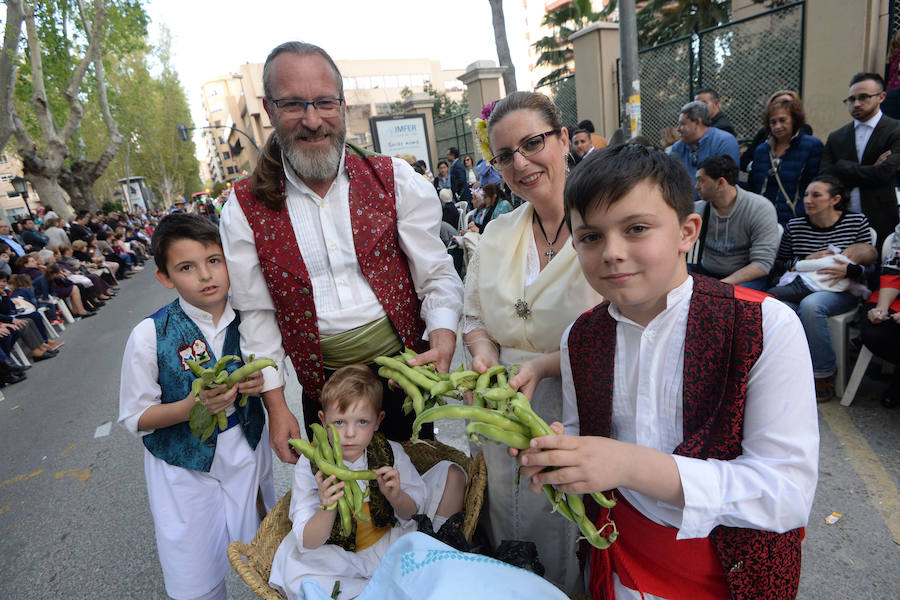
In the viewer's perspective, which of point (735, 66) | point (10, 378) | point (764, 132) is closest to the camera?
point (764, 132)

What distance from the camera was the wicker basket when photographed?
5.26 feet

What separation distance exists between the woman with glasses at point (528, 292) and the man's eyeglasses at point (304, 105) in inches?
25.4

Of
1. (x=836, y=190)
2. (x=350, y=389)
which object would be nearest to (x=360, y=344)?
(x=350, y=389)

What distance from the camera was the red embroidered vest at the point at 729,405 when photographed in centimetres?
116

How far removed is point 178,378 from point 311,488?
2.33 ft

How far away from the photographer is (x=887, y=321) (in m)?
3.04

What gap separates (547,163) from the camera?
69.7 inches

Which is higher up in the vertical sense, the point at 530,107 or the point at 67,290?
the point at 530,107

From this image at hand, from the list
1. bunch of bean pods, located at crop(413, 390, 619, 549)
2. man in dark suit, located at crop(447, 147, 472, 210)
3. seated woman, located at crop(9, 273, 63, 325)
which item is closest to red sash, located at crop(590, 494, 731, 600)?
bunch of bean pods, located at crop(413, 390, 619, 549)

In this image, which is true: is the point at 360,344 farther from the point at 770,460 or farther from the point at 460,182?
the point at 460,182

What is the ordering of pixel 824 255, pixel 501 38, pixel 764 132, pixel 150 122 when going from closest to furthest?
pixel 824 255
pixel 764 132
pixel 501 38
pixel 150 122

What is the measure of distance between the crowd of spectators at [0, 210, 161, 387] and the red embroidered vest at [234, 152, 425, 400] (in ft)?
24.2

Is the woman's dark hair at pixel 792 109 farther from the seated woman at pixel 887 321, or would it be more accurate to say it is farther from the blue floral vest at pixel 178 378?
the blue floral vest at pixel 178 378

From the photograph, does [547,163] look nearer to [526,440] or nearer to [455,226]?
[526,440]
